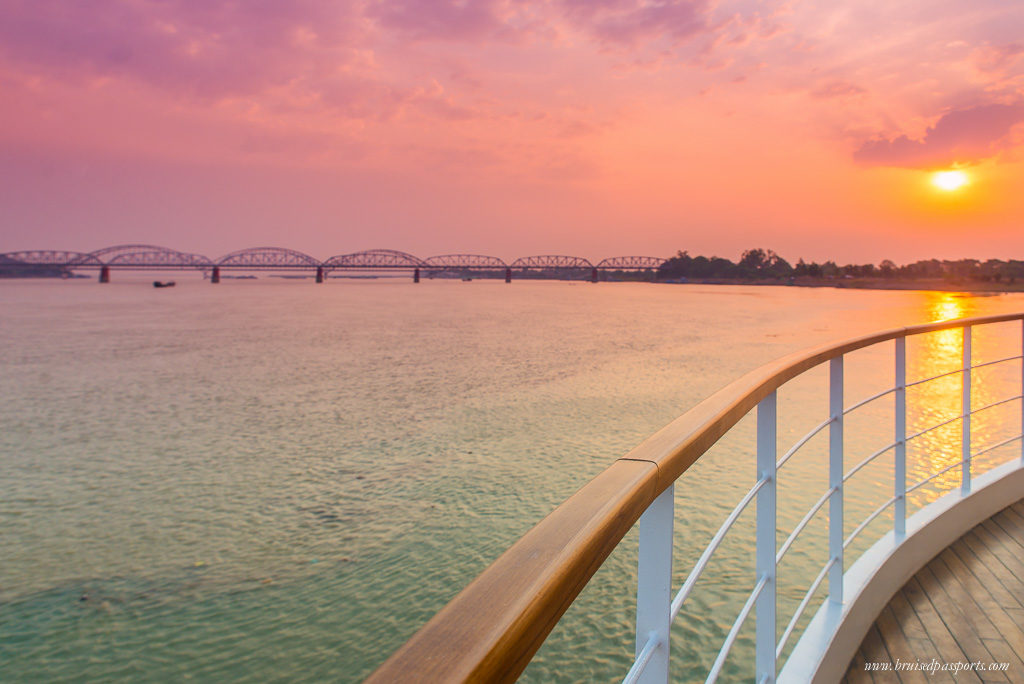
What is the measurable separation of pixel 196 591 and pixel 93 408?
26.7ft

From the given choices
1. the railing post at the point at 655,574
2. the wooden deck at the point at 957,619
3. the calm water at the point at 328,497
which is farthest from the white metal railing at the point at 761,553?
the calm water at the point at 328,497

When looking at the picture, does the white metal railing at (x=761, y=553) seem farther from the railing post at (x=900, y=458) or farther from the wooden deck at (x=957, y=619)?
the wooden deck at (x=957, y=619)

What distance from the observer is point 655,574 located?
29.9 inches

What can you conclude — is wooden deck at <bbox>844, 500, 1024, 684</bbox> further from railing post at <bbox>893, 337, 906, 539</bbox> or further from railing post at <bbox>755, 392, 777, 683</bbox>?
railing post at <bbox>755, 392, 777, 683</bbox>

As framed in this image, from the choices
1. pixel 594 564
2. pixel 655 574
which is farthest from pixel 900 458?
pixel 594 564

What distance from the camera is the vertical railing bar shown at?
4.43 ft

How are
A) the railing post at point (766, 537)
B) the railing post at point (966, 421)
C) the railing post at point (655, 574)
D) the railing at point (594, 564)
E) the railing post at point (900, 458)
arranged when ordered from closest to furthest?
the railing at point (594, 564) → the railing post at point (655, 574) → the railing post at point (766, 537) → the railing post at point (900, 458) → the railing post at point (966, 421)

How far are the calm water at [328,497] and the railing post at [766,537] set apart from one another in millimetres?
2381

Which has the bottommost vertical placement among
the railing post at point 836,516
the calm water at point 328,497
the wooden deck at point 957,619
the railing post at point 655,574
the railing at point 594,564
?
the calm water at point 328,497

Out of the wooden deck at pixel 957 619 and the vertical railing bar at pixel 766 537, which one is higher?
the vertical railing bar at pixel 766 537

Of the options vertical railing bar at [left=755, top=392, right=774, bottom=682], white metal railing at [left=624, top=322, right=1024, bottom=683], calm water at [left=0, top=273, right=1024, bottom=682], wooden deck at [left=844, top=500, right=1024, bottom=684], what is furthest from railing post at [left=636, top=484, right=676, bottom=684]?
calm water at [left=0, top=273, right=1024, bottom=682]

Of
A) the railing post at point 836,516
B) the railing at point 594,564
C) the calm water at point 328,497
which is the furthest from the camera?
the calm water at point 328,497

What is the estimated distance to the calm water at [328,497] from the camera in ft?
13.0

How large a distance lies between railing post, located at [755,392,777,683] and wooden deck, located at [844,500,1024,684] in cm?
72
